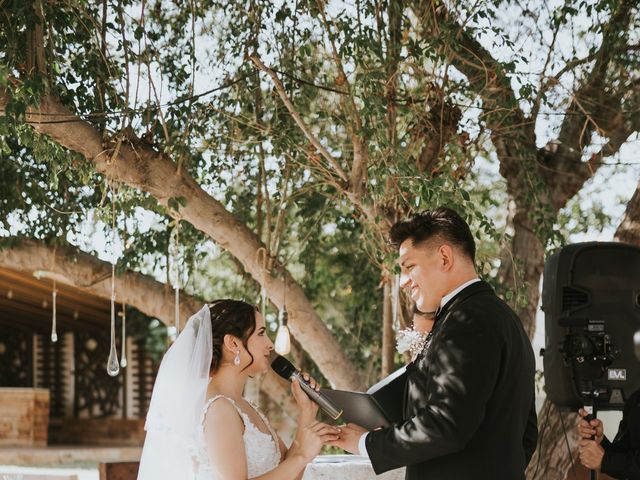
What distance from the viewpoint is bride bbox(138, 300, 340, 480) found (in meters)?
2.82

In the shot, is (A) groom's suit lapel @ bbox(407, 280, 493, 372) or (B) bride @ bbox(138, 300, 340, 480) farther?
(B) bride @ bbox(138, 300, 340, 480)

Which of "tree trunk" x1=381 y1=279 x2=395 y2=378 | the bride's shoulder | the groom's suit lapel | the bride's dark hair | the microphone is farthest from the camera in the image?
"tree trunk" x1=381 y1=279 x2=395 y2=378

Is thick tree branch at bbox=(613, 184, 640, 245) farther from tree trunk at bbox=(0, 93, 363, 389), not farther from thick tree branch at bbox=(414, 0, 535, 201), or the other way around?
tree trunk at bbox=(0, 93, 363, 389)

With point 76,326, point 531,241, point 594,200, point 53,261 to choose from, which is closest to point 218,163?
point 53,261

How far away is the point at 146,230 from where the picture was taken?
757 cm

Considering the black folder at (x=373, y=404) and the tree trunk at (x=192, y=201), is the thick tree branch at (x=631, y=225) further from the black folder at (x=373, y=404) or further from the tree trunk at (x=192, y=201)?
the black folder at (x=373, y=404)

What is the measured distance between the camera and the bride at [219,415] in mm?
2816

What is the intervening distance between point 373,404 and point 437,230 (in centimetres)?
59

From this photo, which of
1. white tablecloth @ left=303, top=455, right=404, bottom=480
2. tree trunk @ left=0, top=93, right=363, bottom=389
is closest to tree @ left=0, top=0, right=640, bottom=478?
tree trunk @ left=0, top=93, right=363, bottom=389

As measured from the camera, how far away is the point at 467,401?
240 centimetres

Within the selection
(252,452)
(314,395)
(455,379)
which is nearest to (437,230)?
(455,379)

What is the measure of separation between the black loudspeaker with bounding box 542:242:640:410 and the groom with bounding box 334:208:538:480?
1.45 metres

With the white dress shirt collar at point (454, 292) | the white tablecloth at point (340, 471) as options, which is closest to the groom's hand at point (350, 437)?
the white dress shirt collar at point (454, 292)

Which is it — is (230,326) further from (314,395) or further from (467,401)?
(467,401)
